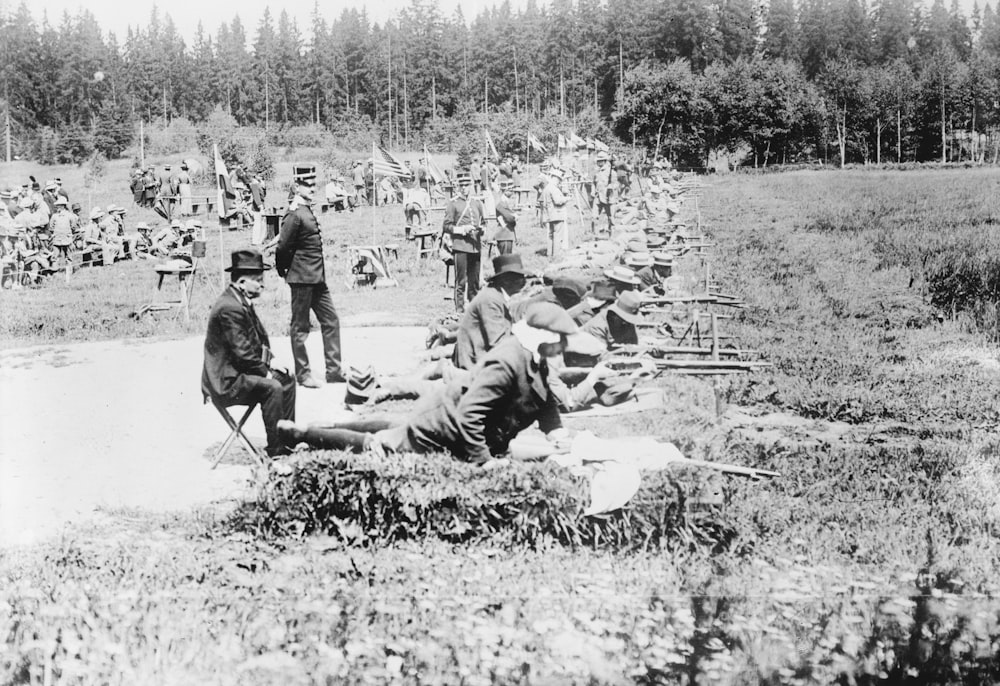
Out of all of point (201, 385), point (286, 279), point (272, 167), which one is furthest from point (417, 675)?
point (272, 167)

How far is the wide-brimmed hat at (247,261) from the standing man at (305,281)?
0.22 meters

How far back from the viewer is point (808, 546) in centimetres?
557

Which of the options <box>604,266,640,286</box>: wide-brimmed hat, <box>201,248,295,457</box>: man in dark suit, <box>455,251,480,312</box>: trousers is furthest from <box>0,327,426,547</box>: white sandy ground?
<box>604,266,640,286</box>: wide-brimmed hat

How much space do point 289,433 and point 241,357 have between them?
58 cm

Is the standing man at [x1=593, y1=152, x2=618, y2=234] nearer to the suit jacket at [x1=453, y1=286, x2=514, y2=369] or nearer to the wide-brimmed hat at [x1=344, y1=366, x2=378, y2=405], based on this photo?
the suit jacket at [x1=453, y1=286, x2=514, y2=369]

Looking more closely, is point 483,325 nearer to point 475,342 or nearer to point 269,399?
point 475,342

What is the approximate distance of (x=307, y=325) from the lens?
20.6ft

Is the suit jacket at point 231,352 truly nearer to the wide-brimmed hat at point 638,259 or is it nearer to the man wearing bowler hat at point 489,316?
the man wearing bowler hat at point 489,316

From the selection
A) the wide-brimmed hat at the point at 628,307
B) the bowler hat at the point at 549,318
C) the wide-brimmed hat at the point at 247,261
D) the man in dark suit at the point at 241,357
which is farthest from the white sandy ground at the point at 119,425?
the wide-brimmed hat at the point at 628,307

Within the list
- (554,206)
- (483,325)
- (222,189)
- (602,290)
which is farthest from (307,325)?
(602,290)

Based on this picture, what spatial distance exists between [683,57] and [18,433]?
17.1 ft

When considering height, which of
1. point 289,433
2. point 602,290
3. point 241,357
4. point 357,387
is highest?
point 602,290

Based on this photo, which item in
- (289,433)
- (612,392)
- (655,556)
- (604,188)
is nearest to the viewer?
(655,556)

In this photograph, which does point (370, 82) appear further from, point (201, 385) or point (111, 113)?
point (201, 385)
